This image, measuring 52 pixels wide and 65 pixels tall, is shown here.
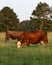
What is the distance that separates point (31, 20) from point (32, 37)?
197ft

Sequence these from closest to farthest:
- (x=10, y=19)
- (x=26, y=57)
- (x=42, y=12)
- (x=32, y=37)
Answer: (x=26, y=57)
(x=32, y=37)
(x=10, y=19)
(x=42, y=12)

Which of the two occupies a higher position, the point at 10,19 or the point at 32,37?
the point at 10,19

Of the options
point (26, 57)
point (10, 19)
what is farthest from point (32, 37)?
point (10, 19)

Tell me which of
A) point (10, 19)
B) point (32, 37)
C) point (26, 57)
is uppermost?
point (10, 19)

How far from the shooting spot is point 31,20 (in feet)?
262

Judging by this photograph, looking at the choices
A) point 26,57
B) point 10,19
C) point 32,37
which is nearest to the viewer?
point 26,57

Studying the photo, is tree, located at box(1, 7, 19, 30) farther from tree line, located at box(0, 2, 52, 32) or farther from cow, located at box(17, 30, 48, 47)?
cow, located at box(17, 30, 48, 47)

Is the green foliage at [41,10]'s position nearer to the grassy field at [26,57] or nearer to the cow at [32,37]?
the cow at [32,37]

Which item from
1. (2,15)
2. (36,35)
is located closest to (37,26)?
(2,15)

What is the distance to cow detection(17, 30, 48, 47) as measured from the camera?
19.0m

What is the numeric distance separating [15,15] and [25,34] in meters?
58.4

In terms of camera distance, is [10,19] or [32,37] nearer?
[32,37]

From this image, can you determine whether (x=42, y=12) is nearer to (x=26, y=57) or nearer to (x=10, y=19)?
(x=10, y=19)

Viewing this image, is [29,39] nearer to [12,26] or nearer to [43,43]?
[43,43]
